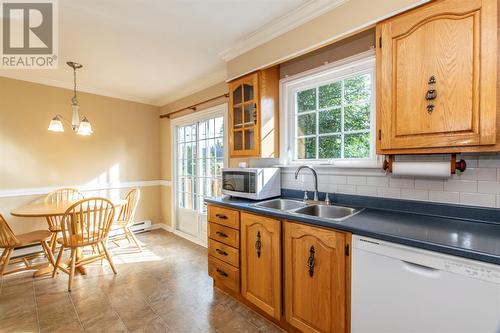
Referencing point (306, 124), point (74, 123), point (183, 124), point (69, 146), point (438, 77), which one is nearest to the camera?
point (438, 77)

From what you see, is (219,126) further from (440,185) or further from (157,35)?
(440,185)

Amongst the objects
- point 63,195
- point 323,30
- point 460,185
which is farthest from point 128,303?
point 323,30

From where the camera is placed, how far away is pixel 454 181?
151cm

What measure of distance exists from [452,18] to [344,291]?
1.64m

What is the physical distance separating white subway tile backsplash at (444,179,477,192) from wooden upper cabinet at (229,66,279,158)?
1.37m

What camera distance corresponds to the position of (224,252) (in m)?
2.24

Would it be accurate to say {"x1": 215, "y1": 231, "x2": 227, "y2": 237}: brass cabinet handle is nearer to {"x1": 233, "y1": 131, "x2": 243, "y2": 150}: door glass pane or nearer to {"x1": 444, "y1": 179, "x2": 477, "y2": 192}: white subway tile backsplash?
{"x1": 233, "y1": 131, "x2": 243, "y2": 150}: door glass pane

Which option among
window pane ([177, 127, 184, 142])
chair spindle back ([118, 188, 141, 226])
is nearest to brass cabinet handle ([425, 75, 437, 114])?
chair spindle back ([118, 188, 141, 226])

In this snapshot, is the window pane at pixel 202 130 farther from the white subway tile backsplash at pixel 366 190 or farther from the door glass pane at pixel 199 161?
the white subway tile backsplash at pixel 366 190

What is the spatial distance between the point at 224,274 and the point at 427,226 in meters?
1.68

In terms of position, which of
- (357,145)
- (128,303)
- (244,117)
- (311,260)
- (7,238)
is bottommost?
(128,303)

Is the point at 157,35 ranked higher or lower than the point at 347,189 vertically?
higher

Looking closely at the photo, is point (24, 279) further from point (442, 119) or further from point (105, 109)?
point (442, 119)

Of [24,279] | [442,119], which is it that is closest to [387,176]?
[442,119]
